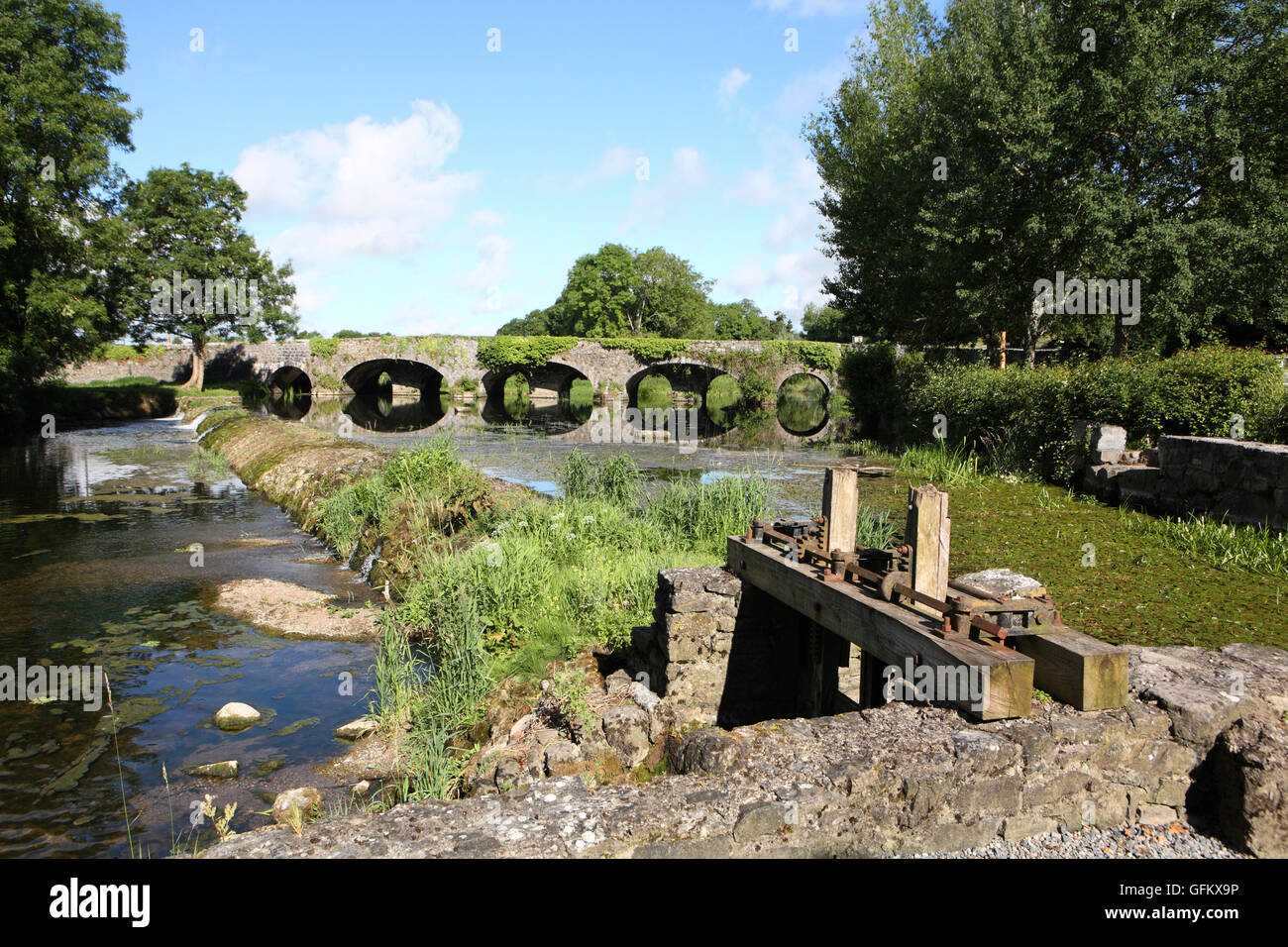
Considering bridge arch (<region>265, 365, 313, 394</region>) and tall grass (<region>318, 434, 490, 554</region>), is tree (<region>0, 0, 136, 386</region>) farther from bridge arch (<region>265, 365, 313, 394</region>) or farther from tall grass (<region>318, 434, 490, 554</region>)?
bridge arch (<region>265, 365, 313, 394</region>)

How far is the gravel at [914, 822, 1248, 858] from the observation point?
3.34 meters

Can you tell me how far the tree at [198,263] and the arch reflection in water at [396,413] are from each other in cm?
811

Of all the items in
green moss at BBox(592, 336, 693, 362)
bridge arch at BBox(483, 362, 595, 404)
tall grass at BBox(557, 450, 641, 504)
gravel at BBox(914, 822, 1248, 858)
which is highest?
green moss at BBox(592, 336, 693, 362)

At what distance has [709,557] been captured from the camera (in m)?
8.40

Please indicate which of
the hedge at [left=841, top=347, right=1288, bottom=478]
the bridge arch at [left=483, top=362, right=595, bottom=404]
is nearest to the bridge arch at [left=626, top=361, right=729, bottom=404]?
the bridge arch at [left=483, top=362, right=595, bottom=404]

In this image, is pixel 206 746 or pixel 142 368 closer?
pixel 206 746

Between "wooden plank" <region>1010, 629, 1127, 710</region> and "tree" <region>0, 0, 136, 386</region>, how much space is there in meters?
27.4

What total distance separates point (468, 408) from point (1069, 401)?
3685 centimetres

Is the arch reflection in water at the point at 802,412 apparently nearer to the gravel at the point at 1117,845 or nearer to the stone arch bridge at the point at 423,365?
the stone arch bridge at the point at 423,365

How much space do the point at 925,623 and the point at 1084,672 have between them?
2.25 feet

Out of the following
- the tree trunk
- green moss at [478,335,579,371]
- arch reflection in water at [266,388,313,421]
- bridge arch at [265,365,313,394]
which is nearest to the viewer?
arch reflection in water at [266,388,313,421]

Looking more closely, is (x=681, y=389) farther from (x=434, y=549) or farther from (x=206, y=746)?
(x=206, y=746)
